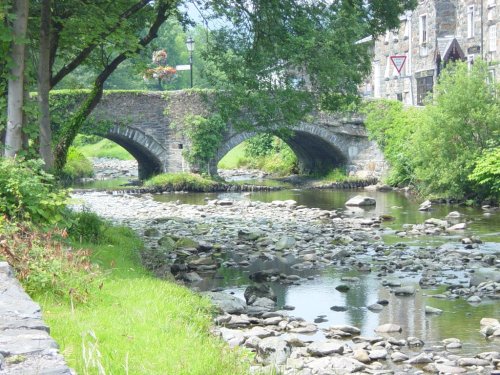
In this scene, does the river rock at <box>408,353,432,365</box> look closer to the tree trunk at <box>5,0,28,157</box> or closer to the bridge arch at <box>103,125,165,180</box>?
the tree trunk at <box>5,0,28,157</box>

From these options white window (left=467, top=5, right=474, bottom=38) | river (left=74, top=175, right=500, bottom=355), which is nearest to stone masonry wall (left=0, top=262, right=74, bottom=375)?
river (left=74, top=175, right=500, bottom=355)

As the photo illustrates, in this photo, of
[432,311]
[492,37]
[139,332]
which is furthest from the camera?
[492,37]

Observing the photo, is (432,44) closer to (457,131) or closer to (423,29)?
(423,29)

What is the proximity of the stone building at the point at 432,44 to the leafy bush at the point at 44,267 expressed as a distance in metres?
33.6

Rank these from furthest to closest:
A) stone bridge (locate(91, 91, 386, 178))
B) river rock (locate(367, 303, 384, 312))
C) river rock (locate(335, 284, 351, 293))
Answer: stone bridge (locate(91, 91, 386, 178)) → river rock (locate(335, 284, 351, 293)) → river rock (locate(367, 303, 384, 312))

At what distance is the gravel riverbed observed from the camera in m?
8.74

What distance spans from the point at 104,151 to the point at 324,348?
184 feet

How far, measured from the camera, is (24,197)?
905 centimetres

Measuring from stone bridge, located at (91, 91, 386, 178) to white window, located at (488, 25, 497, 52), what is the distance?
8579 millimetres

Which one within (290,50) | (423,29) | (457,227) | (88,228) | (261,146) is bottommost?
(457,227)

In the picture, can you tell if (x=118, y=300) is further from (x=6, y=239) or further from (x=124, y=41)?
(x=124, y=41)

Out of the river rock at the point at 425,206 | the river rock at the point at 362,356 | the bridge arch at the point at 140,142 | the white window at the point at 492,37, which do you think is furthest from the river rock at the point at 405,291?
the white window at the point at 492,37

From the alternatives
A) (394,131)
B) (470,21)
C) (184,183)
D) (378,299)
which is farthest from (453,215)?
(470,21)

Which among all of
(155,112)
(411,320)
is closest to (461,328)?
(411,320)
